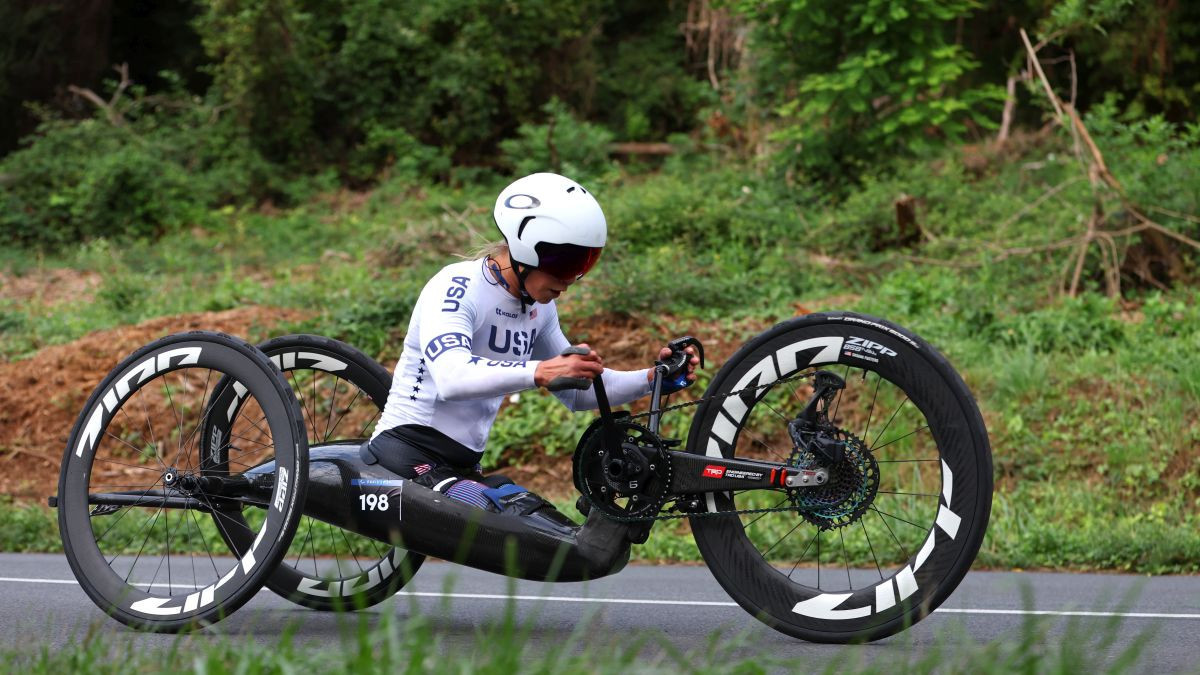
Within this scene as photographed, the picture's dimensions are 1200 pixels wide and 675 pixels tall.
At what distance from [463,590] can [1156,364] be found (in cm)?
606

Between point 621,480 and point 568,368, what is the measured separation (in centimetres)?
51

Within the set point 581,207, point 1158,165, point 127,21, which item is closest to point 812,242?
point 1158,165

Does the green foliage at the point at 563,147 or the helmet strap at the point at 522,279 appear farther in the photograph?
the green foliage at the point at 563,147

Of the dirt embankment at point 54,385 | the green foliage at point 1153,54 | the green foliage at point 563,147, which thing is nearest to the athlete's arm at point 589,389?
the dirt embankment at point 54,385

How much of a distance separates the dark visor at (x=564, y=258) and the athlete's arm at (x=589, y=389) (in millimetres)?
268

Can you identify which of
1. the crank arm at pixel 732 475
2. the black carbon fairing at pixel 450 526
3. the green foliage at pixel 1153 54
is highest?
the green foliage at pixel 1153 54

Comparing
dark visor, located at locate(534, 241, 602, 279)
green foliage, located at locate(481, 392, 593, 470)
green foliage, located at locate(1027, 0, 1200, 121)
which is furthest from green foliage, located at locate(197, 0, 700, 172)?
dark visor, located at locate(534, 241, 602, 279)

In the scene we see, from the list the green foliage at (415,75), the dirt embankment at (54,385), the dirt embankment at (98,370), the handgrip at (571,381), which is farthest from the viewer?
the green foliage at (415,75)

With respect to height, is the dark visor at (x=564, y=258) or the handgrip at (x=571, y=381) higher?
the dark visor at (x=564, y=258)

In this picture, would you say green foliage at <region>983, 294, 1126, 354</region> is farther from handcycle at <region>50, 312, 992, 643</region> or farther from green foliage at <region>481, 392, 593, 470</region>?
handcycle at <region>50, 312, 992, 643</region>

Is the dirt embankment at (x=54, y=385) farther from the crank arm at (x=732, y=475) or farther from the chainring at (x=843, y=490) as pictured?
the chainring at (x=843, y=490)

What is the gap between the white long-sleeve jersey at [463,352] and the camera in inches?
198

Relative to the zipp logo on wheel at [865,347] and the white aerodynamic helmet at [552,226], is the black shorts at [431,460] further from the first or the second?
the zipp logo on wheel at [865,347]

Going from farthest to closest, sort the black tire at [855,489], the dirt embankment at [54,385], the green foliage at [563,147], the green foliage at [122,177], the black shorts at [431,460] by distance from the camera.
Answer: the green foliage at [122,177], the green foliage at [563,147], the dirt embankment at [54,385], the black shorts at [431,460], the black tire at [855,489]
